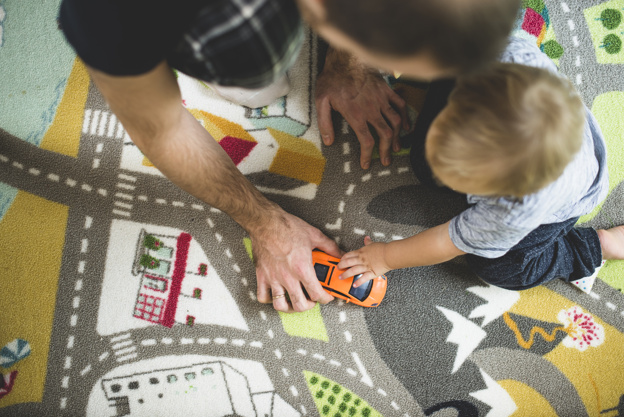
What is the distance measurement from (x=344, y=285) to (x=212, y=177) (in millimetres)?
354

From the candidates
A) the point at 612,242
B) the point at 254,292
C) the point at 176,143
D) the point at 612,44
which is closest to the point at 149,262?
the point at 254,292

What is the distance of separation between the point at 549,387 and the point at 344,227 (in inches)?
22.5

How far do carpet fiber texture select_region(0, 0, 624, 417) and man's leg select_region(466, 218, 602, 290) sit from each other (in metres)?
0.07

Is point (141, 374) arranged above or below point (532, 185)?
below

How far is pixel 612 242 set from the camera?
87cm

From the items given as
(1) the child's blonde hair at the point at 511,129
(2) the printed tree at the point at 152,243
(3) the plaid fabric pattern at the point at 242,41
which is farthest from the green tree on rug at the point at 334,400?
(3) the plaid fabric pattern at the point at 242,41

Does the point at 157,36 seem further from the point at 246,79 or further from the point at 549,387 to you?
the point at 549,387

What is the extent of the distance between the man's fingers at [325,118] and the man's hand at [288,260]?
21cm

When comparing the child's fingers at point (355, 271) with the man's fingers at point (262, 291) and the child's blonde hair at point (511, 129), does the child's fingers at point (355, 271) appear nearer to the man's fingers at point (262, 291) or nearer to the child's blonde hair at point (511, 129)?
the man's fingers at point (262, 291)

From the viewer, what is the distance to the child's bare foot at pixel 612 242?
0.86 metres

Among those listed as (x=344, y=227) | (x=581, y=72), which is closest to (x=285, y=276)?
(x=344, y=227)

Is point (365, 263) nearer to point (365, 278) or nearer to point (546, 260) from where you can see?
point (365, 278)

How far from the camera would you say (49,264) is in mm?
951

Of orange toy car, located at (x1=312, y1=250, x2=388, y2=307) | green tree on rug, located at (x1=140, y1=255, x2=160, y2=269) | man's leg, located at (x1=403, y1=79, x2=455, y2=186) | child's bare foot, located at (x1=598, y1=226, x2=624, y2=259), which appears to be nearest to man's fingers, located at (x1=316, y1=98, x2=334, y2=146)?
man's leg, located at (x1=403, y1=79, x2=455, y2=186)
